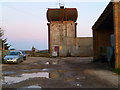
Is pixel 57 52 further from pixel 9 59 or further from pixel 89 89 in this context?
pixel 89 89

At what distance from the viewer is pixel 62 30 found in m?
42.3

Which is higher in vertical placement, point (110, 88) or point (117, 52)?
point (117, 52)

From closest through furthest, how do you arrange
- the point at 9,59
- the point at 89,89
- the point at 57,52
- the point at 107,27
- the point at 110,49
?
the point at 89,89 → the point at 110,49 → the point at 9,59 → the point at 107,27 → the point at 57,52

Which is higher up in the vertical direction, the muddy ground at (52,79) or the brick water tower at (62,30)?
the brick water tower at (62,30)

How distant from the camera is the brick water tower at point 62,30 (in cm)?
4141

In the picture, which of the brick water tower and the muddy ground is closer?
the muddy ground

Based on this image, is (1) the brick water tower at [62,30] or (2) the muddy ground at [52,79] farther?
(1) the brick water tower at [62,30]

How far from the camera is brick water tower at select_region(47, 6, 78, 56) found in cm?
4141

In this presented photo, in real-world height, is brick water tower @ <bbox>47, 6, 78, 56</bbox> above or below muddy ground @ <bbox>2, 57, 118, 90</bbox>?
above

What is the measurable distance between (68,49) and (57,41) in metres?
2.71

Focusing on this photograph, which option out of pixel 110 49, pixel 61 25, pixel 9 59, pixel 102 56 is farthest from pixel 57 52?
pixel 110 49

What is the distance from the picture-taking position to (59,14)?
4194cm

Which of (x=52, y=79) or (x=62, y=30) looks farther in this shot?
(x=62, y=30)

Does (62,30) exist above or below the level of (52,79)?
above
